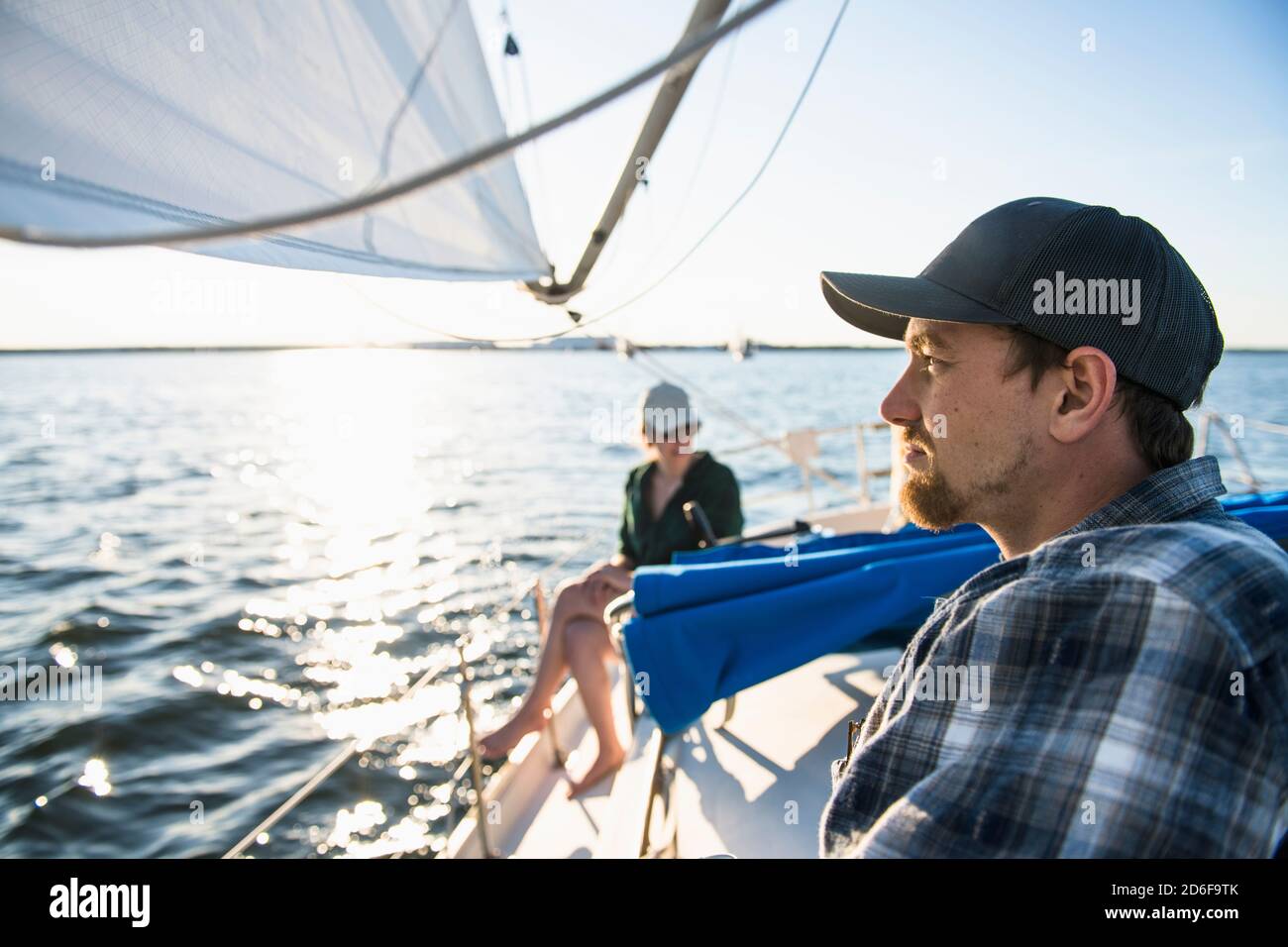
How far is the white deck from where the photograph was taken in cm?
217

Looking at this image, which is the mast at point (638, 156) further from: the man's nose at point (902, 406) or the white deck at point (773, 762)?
the white deck at point (773, 762)

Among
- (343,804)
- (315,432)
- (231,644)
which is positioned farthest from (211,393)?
(343,804)

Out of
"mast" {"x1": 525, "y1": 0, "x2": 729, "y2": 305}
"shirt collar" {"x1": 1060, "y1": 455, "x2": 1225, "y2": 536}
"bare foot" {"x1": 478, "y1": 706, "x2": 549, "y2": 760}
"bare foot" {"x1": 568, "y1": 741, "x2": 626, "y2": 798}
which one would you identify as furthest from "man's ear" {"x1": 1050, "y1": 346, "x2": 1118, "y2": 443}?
"bare foot" {"x1": 478, "y1": 706, "x2": 549, "y2": 760}

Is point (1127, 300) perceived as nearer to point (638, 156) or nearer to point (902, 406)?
point (902, 406)

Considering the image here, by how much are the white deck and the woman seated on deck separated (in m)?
0.48

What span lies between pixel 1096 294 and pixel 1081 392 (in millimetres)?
134

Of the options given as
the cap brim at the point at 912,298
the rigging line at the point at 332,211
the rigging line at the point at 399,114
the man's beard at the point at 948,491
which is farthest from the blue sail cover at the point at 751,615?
the rigging line at the point at 332,211

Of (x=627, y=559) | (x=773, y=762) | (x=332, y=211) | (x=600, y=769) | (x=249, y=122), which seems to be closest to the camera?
(x=332, y=211)

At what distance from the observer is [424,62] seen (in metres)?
2.16

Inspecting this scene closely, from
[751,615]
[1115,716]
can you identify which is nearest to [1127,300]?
[1115,716]

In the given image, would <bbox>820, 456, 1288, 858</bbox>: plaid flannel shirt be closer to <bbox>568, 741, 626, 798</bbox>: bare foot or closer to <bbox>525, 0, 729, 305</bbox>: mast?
<bbox>525, 0, 729, 305</bbox>: mast

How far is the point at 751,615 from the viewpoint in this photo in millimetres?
2016

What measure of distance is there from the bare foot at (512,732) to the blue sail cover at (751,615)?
140cm
